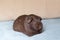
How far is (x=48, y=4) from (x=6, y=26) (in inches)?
28.6

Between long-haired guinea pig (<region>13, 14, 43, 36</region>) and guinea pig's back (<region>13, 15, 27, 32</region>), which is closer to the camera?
long-haired guinea pig (<region>13, 14, 43, 36</region>)

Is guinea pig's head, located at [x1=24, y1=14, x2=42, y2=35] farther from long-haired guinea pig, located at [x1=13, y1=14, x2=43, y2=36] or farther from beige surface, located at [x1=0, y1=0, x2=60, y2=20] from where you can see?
beige surface, located at [x1=0, y1=0, x2=60, y2=20]

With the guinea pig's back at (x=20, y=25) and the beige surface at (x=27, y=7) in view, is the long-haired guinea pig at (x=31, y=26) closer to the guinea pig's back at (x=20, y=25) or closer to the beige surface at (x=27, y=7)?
the guinea pig's back at (x=20, y=25)

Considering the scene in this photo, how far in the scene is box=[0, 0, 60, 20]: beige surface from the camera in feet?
7.75

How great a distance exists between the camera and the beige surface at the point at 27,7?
2363 millimetres

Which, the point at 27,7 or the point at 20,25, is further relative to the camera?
the point at 27,7

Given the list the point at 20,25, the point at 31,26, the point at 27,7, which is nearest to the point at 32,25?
the point at 31,26

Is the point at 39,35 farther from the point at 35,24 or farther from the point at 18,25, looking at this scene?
the point at 18,25

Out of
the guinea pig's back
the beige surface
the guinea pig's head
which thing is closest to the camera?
the guinea pig's head

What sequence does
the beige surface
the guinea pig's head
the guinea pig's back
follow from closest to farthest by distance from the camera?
1. the guinea pig's head
2. the guinea pig's back
3. the beige surface

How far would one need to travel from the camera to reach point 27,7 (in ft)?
7.83

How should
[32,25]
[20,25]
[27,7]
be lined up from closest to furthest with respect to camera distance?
[32,25] < [20,25] < [27,7]

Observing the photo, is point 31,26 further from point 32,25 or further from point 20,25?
point 20,25

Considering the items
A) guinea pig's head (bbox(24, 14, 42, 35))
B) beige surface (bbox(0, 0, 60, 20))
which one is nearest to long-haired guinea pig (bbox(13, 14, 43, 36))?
guinea pig's head (bbox(24, 14, 42, 35))
